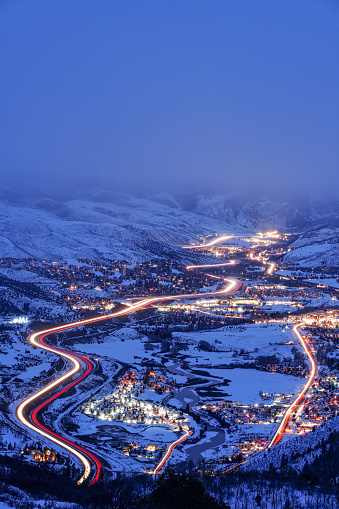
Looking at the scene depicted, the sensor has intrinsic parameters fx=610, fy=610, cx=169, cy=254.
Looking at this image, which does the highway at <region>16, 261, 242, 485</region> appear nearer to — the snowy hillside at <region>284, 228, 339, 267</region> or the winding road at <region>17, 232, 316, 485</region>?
the winding road at <region>17, 232, 316, 485</region>

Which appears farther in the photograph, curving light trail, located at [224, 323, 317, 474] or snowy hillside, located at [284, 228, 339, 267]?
snowy hillside, located at [284, 228, 339, 267]

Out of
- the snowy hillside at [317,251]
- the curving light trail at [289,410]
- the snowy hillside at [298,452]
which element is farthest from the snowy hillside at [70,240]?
the snowy hillside at [298,452]

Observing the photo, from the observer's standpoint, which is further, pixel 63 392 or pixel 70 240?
pixel 70 240

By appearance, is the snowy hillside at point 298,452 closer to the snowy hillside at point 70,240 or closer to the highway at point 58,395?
the highway at point 58,395

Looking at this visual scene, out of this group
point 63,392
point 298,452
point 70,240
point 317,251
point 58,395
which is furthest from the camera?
point 70,240

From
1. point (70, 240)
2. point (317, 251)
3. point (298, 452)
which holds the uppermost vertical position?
point (317, 251)

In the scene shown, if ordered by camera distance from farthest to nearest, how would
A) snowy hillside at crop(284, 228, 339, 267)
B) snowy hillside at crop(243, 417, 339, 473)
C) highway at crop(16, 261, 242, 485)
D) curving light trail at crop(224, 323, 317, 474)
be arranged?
snowy hillside at crop(284, 228, 339, 267), curving light trail at crop(224, 323, 317, 474), highway at crop(16, 261, 242, 485), snowy hillside at crop(243, 417, 339, 473)

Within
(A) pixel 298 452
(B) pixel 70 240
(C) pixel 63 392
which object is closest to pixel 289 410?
(A) pixel 298 452

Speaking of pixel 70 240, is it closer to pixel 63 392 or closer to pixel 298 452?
pixel 63 392

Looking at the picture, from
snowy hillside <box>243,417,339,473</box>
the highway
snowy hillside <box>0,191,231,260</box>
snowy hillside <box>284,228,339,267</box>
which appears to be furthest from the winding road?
snowy hillside <box>284,228,339,267</box>

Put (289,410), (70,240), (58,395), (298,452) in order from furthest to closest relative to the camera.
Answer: (70,240) < (58,395) < (289,410) < (298,452)

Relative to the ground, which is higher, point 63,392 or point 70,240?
point 70,240

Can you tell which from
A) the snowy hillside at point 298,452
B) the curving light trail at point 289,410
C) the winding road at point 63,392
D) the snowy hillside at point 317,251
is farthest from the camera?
the snowy hillside at point 317,251
